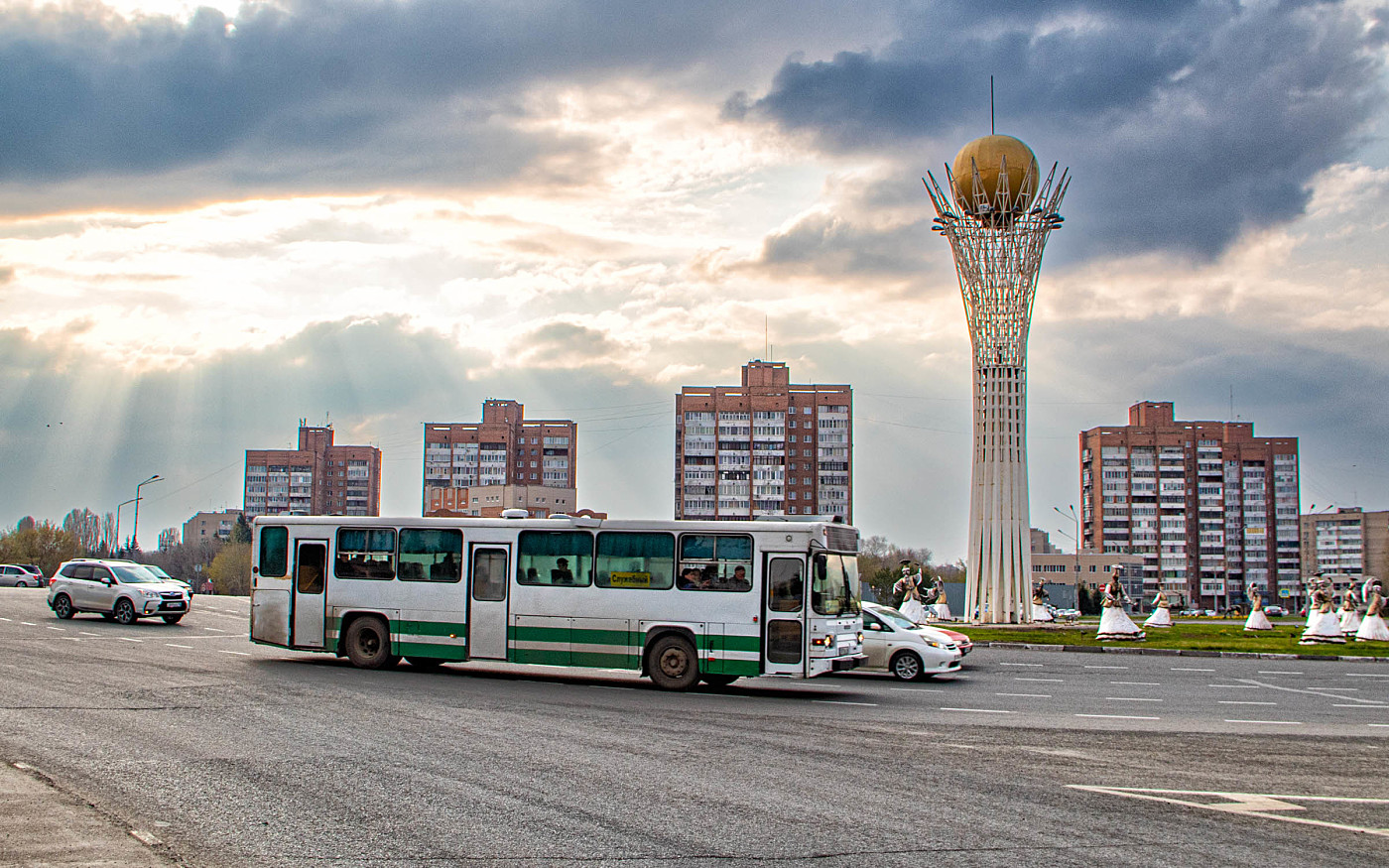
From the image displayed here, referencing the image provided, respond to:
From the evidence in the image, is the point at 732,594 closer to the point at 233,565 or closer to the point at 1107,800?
the point at 1107,800

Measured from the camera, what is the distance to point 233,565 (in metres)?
100

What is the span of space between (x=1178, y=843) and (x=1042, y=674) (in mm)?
15005

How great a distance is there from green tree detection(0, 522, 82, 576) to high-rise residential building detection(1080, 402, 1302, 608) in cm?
9887

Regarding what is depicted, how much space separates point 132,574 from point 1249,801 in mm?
28508

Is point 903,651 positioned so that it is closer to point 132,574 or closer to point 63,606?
point 132,574

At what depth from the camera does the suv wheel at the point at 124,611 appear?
96.4 ft

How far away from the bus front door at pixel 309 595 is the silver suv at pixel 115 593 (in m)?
11.3

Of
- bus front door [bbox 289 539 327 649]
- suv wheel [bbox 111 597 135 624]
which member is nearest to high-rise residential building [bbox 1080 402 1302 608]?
suv wheel [bbox 111 597 135 624]

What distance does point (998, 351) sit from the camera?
131 feet

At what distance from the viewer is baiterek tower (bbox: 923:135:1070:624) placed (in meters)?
39.3

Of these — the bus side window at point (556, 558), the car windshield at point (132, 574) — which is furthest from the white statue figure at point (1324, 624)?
the car windshield at point (132, 574)

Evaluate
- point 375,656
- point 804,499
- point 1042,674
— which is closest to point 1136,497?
point 804,499

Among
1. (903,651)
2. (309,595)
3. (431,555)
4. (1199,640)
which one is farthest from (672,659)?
(1199,640)

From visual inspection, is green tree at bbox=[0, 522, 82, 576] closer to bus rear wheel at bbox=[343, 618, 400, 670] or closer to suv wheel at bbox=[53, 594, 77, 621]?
suv wheel at bbox=[53, 594, 77, 621]
